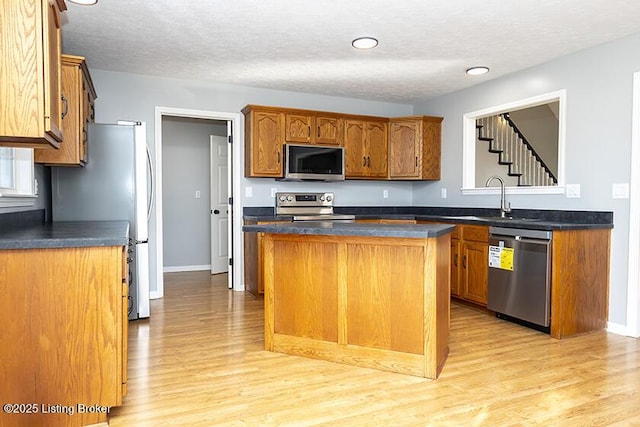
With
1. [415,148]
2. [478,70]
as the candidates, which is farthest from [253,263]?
[478,70]

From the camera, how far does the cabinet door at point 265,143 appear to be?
15.8ft

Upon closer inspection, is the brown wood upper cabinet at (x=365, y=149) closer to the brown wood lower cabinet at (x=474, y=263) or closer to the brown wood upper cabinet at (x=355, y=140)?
the brown wood upper cabinet at (x=355, y=140)

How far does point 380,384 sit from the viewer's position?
247cm

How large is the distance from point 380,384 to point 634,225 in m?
2.46

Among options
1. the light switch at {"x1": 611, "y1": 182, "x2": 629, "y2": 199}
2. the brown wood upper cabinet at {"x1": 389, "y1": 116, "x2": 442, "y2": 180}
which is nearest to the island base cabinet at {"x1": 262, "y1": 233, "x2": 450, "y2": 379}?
the light switch at {"x1": 611, "y1": 182, "x2": 629, "y2": 199}

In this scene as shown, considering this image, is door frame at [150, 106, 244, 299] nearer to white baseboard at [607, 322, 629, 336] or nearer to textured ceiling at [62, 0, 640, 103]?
textured ceiling at [62, 0, 640, 103]

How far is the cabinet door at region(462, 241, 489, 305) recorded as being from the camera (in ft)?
13.3

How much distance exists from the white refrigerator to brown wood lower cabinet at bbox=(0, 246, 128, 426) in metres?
1.80

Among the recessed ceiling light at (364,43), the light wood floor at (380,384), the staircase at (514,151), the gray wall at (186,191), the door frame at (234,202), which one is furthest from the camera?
the gray wall at (186,191)

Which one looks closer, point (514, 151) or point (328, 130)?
point (328, 130)

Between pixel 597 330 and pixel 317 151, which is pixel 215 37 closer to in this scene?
pixel 317 151

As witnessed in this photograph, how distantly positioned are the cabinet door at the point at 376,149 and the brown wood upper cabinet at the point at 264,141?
118 cm

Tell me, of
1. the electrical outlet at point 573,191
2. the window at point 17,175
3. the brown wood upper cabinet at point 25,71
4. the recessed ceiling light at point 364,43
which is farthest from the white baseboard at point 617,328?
the window at point 17,175

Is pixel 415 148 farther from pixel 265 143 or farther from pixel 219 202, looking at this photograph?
pixel 219 202
